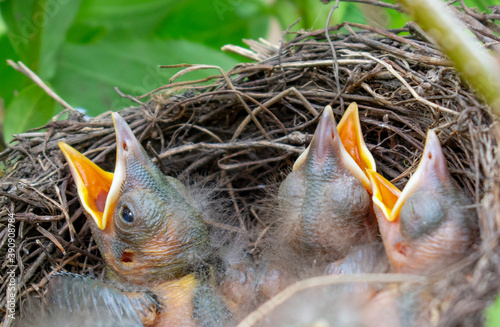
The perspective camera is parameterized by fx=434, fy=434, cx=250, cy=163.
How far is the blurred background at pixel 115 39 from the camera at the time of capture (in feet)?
5.77

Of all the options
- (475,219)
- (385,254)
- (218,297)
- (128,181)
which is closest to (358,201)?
(385,254)

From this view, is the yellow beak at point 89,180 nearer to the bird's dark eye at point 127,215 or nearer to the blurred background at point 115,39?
the bird's dark eye at point 127,215

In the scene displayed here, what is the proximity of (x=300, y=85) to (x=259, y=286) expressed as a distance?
2.58ft

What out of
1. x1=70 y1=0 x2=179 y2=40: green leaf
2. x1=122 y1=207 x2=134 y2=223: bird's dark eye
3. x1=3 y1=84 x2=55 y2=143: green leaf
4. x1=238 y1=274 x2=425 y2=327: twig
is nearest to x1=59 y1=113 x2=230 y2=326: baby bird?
x1=122 y1=207 x2=134 y2=223: bird's dark eye

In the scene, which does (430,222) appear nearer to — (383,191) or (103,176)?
(383,191)

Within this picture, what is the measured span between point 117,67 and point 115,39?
164 millimetres

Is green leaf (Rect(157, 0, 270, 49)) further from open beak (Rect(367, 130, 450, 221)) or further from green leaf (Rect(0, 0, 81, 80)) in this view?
open beak (Rect(367, 130, 450, 221))

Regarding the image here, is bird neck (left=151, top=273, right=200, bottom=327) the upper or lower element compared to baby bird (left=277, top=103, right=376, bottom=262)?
lower

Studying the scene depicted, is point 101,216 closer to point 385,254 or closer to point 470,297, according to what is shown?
point 385,254

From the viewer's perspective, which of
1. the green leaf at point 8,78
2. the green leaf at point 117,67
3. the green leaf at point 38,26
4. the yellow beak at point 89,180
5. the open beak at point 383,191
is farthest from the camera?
the green leaf at point 117,67

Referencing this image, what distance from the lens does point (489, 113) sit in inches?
42.6

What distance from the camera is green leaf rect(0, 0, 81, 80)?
5.58 ft

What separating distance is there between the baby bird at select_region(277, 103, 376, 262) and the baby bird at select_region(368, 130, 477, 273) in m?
0.15

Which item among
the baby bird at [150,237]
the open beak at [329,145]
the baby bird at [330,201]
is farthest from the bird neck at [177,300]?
the open beak at [329,145]
